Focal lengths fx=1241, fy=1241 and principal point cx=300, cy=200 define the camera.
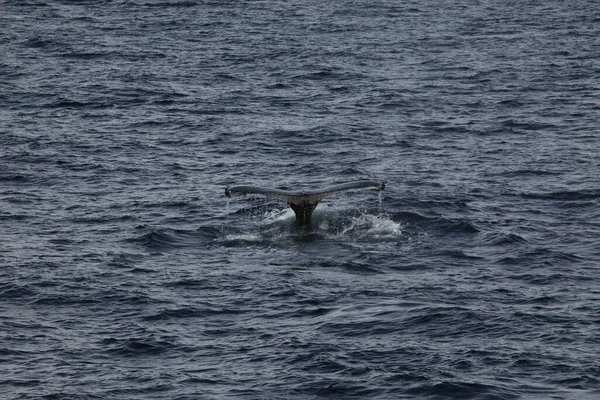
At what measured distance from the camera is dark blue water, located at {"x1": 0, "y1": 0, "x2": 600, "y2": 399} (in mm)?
29500

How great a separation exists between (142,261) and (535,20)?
2282 inches

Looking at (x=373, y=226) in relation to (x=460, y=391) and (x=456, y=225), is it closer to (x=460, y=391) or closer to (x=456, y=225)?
(x=456, y=225)

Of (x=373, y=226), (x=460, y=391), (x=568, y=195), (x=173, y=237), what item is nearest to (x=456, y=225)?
(x=373, y=226)

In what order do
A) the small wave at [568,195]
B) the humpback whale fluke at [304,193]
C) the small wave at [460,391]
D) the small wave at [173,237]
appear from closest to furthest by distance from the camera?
the small wave at [460,391] → the humpback whale fluke at [304,193] → the small wave at [173,237] → the small wave at [568,195]

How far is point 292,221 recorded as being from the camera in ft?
133

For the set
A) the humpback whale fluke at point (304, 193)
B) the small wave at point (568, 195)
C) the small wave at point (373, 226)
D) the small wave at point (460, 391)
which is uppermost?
the humpback whale fluke at point (304, 193)

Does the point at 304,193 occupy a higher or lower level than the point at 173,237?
higher

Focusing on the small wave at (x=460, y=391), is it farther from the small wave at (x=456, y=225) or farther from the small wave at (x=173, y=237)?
the small wave at (x=173, y=237)

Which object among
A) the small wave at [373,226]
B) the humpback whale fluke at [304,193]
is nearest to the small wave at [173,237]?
the humpback whale fluke at [304,193]

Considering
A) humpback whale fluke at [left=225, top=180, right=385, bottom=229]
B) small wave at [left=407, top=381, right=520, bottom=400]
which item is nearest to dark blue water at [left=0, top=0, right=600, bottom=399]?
small wave at [left=407, top=381, right=520, bottom=400]

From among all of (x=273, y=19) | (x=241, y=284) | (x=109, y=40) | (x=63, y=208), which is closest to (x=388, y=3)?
(x=273, y=19)

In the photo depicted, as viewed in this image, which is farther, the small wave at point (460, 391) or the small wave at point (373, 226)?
the small wave at point (373, 226)

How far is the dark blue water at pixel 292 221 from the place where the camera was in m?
29.5

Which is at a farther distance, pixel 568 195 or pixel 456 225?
pixel 568 195
